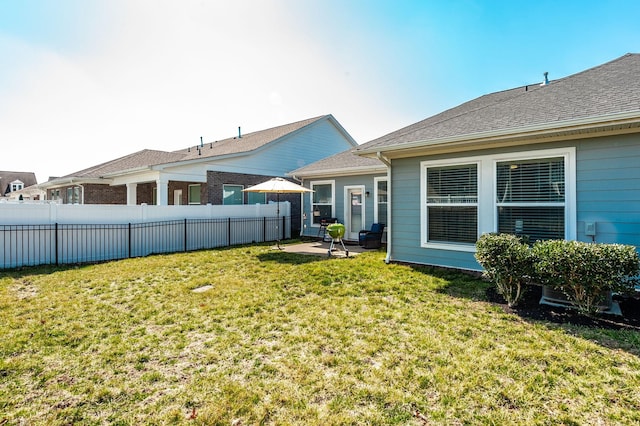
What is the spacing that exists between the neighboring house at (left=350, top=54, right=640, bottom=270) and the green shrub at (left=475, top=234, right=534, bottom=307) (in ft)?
4.90

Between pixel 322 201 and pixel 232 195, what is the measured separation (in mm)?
4404

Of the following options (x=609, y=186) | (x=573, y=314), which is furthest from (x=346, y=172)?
(x=573, y=314)

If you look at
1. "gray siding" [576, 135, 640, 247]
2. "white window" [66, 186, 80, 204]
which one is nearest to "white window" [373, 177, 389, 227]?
"gray siding" [576, 135, 640, 247]

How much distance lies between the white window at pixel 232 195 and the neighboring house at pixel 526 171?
8726mm

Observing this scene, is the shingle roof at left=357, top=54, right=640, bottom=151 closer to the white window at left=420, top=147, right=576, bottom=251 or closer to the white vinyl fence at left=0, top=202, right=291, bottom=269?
the white window at left=420, top=147, right=576, bottom=251

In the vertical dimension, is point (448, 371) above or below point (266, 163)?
below

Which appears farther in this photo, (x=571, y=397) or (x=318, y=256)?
(x=318, y=256)

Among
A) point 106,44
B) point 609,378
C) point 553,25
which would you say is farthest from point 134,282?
point 553,25

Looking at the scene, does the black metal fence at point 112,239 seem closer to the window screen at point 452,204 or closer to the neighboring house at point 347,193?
the neighboring house at point 347,193

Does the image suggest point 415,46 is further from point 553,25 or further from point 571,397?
point 571,397

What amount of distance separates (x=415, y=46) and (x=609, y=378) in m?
9.42

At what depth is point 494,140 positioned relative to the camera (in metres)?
5.81

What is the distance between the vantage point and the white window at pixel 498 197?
5.44 metres

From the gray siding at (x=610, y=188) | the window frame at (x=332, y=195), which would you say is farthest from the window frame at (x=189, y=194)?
the gray siding at (x=610, y=188)
